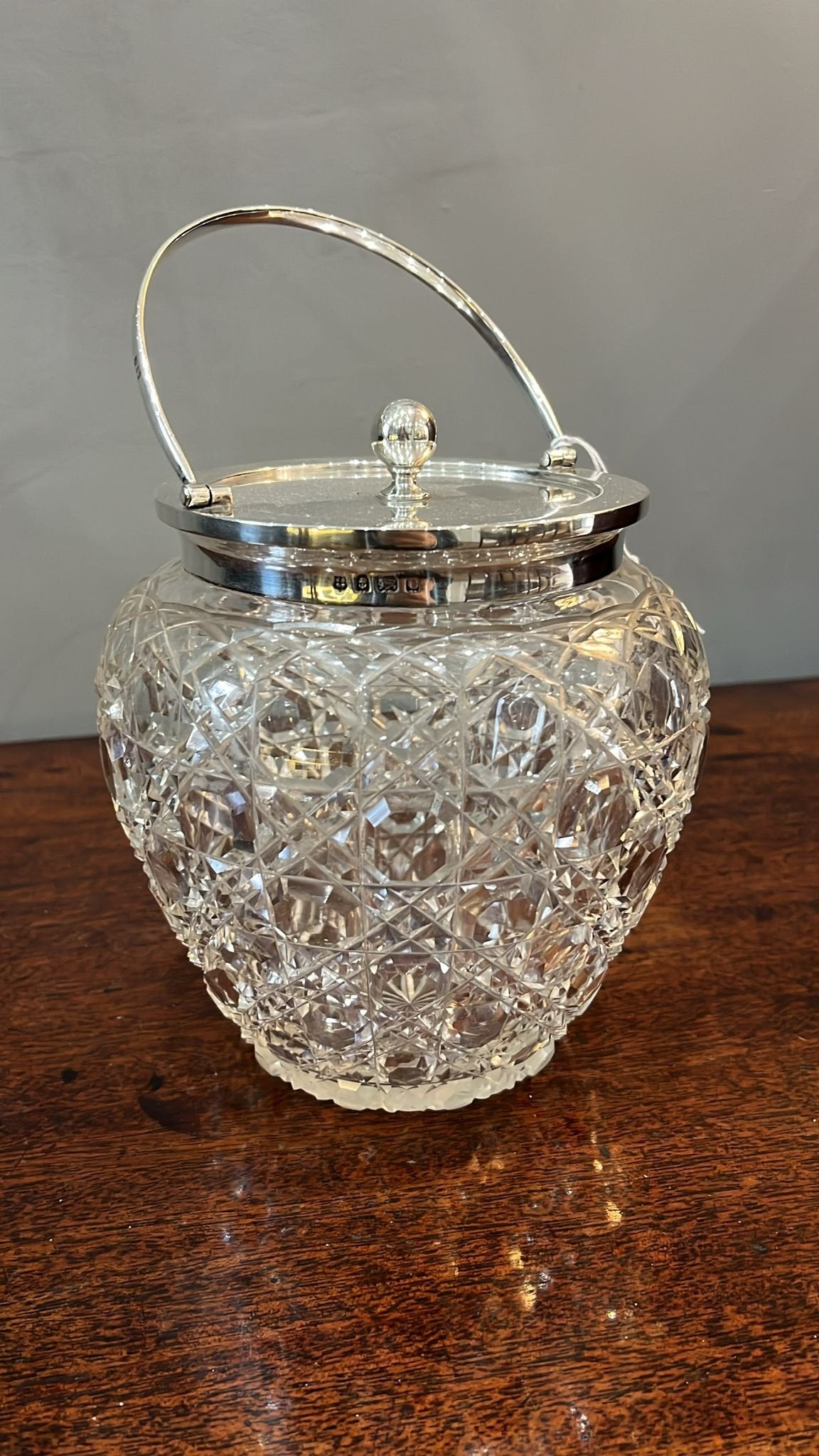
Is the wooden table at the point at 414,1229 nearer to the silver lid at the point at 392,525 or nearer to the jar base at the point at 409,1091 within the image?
the jar base at the point at 409,1091

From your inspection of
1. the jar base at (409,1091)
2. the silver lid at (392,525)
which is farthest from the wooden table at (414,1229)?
the silver lid at (392,525)

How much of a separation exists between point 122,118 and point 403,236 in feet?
0.81

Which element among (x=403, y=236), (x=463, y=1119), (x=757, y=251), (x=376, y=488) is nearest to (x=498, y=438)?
(x=403, y=236)

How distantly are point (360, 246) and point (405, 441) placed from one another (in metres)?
0.17

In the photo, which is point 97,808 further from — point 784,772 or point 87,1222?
point 784,772

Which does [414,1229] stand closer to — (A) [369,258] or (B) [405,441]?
(B) [405,441]

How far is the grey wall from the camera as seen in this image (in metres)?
0.87

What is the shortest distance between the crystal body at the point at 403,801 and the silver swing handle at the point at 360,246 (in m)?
0.08

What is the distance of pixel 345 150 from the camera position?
90 cm

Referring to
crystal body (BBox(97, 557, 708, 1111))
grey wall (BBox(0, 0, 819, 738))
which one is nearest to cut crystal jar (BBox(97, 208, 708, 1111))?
crystal body (BBox(97, 557, 708, 1111))

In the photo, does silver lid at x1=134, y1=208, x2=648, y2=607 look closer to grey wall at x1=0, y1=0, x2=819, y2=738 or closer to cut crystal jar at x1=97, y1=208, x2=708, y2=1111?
cut crystal jar at x1=97, y1=208, x2=708, y2=1111

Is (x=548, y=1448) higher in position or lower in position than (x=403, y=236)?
lower

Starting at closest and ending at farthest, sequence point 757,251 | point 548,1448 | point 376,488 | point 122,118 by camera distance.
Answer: point 548,1448, point 376,488, point 122,118, point 757,251

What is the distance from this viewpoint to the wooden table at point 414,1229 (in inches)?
15.3
